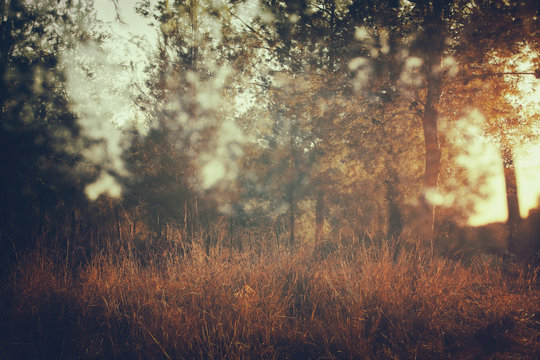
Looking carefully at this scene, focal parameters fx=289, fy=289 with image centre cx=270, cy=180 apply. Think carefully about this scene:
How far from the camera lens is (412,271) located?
4727 mm

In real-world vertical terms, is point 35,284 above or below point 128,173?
below

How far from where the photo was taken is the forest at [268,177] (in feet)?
10.7

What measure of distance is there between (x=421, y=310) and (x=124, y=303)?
12.1ft

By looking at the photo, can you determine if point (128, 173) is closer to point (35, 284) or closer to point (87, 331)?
point (35, 284)

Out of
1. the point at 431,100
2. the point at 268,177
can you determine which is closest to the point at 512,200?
the point at 431,100

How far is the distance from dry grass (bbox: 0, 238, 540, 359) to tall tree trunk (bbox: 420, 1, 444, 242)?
431 centimetres

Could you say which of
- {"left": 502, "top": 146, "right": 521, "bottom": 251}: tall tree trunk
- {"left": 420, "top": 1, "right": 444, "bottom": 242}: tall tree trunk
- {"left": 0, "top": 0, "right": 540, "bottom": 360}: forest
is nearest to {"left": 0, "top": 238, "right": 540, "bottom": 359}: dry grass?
{"left": 0, "top": 0, "right": 540, "bottom": 360}: forest

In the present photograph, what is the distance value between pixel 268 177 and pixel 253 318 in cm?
1678

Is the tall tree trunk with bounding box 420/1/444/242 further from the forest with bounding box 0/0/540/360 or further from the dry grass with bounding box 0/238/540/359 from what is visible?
the dry grass with bounding box 0/238/540/359

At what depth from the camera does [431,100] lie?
8.34 m

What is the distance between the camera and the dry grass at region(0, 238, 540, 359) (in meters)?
2.89

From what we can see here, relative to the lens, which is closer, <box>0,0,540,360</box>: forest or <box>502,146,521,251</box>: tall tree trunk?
<box>0,0,540,360</box>: forest

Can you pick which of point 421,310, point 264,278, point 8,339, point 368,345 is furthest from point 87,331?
point 421,310

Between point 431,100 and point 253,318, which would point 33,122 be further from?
point 431,100
